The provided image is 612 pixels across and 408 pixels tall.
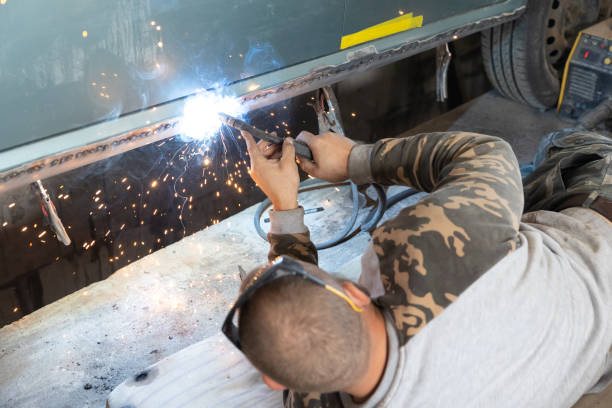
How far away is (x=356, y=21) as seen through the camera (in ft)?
6.68

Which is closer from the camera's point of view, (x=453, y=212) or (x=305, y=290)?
(x=305, y=290)

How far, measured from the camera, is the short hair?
895mm

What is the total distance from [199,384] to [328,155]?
2.38 ft

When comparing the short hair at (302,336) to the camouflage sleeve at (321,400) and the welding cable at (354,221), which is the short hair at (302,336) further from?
the welding cable at (354,221)

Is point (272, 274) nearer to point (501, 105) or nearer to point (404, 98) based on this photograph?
point (404, 98)

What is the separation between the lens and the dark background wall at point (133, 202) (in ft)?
6.04

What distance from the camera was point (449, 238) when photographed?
1066 mm

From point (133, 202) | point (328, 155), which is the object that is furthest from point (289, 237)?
point (133, 202)

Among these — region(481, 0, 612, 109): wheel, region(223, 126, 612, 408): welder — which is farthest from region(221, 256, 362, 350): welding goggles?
region(481, 0, 612, 109): wheel

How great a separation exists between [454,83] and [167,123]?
2.38 m

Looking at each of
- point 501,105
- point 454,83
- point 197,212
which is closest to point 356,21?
point 197,212

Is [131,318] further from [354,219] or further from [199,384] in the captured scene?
[354,219]

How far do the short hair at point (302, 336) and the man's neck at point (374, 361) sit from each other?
0.03 meters

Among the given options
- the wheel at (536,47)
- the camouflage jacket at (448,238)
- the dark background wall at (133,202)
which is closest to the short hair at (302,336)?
the camouflage jacket at (448,238)
